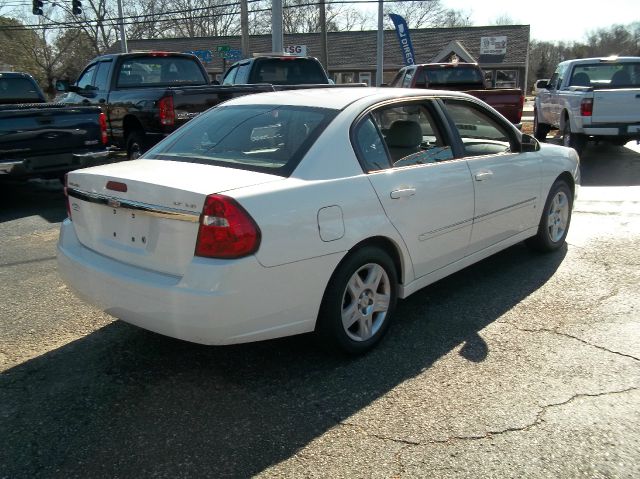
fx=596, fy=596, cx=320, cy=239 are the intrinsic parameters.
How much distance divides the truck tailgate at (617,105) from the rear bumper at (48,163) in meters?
8.42

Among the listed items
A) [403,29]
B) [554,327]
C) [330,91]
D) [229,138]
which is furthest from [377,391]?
[403,29]

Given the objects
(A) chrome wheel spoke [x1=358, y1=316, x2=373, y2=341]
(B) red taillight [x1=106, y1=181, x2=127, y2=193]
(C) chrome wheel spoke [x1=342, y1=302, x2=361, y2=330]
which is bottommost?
(A) chrome wheel spoke [x1=358, y1=316, x2=373, y2=341]

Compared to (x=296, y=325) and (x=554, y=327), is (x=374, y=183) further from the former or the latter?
(x=554, y=327)

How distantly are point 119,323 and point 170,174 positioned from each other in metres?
1.41

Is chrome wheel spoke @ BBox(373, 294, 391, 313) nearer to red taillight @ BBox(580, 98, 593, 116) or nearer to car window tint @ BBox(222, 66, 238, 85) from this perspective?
red taillight @ BBox(580, 98, 593, 116)

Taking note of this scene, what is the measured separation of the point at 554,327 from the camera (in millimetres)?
4117

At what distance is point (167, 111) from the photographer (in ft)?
27.1

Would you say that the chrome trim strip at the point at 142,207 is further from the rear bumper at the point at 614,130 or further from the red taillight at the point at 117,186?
the rear bumper at the point at 614,130

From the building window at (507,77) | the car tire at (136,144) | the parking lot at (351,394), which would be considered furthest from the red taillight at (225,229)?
the building window at (507,77)

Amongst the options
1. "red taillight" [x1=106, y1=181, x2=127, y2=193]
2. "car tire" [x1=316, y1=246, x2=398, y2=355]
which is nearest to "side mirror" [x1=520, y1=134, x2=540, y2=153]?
"car tire" [x1=316, y1=246, x2=398, y2=355]

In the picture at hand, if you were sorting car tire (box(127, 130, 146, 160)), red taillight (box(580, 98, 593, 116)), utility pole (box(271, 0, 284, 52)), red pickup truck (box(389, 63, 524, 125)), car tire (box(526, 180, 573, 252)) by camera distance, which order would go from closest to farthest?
car tire (box(526, 180, 573, 252)) < car tire (box(127, 130, 146, 160)) < red taillight (box(580, 98, 593, 116)) < red pickup truck (box(389, 63, 524, 125)) < utility pole (box(271, 0, 284, 52))

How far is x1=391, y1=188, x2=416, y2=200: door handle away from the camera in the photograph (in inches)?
Result: 148

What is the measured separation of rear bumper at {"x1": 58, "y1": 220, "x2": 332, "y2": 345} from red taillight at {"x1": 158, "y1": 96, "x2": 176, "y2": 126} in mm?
5127

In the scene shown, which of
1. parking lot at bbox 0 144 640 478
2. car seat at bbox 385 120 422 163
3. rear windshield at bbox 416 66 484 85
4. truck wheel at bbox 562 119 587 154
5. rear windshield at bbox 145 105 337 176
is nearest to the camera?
parking lot at bbox 0 144 640 478
